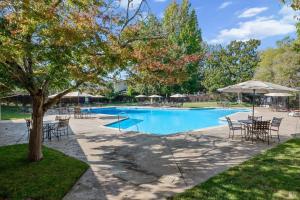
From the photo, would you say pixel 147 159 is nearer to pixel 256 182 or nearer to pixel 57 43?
pixel 256 182

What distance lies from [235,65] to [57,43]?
4139 cm

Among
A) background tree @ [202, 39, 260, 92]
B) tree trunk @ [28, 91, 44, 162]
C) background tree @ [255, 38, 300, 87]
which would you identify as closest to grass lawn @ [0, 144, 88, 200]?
tree trunk @ [28, 91, 44, 162]

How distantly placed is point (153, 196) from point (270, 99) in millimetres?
39562

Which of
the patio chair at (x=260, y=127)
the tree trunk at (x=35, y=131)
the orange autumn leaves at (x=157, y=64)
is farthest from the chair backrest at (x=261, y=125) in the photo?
the tree trunk at (x=35, y=131)

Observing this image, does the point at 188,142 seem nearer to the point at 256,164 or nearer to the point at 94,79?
the point at 256,164

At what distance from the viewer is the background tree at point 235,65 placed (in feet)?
137

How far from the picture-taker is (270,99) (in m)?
39.2

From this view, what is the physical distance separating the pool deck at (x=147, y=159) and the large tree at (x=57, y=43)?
2287mm

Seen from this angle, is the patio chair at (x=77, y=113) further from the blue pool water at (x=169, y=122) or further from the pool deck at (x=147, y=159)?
the pool deck at (x=147, y=159)

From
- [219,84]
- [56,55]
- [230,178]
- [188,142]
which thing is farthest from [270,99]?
[56,55]

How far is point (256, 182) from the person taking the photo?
17.5 ft

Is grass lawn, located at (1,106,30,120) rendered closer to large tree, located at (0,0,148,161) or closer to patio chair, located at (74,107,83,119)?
patio chair, located at (74,107,83,119)

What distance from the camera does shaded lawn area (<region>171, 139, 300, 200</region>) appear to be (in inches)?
186

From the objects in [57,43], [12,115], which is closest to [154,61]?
[57,43]
